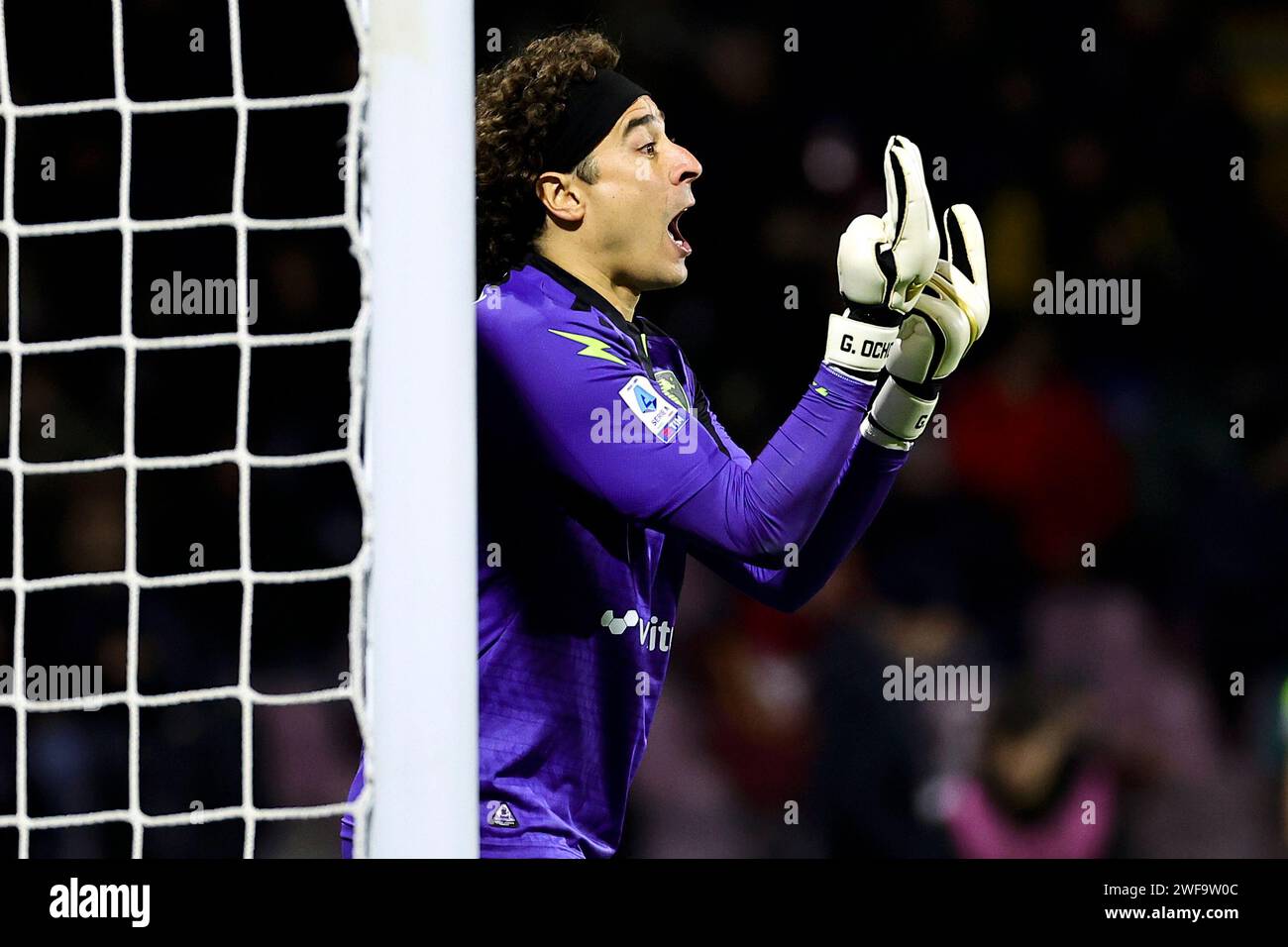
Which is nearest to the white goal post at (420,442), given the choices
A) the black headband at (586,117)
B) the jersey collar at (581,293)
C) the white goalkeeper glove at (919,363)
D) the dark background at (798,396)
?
the jersey collar at (581,293)

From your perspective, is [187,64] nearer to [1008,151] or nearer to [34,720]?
[34,720]

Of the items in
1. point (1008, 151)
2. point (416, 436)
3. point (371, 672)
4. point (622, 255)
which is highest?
point (1008, 151)

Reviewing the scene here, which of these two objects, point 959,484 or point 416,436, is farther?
point 959,484

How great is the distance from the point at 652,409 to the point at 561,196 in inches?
15.8

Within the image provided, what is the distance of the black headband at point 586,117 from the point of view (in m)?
2.35

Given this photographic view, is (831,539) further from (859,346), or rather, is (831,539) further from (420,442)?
(420,442)

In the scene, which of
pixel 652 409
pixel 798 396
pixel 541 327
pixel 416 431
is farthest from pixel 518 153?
pixel 798 396

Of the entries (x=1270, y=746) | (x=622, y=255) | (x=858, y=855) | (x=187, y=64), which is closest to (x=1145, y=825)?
(x=1270, y=746)

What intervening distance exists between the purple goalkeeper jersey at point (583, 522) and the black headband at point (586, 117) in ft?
0.65

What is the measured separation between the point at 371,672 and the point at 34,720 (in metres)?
2.34

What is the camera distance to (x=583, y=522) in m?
2.17

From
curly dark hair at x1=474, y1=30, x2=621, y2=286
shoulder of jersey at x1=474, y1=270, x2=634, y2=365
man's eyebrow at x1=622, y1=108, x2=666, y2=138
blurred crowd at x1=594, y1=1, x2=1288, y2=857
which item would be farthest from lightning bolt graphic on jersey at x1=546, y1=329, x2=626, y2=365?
blurred crowd at x1=594, y1=1, x2=1288, y2=857

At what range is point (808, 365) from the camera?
438cm

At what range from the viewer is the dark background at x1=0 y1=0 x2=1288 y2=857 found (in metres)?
3.78
